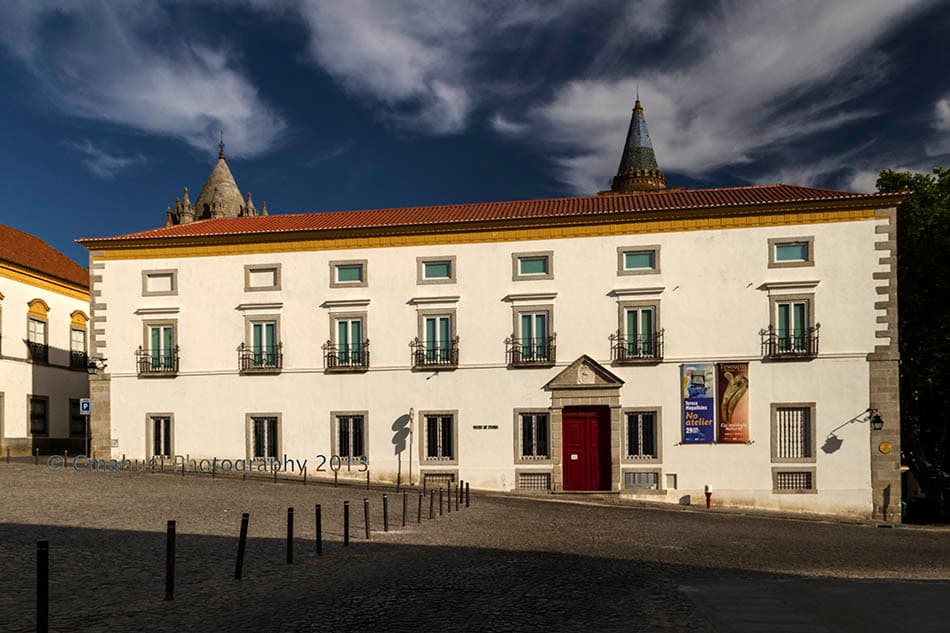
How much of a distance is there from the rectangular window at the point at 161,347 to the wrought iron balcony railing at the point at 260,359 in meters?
2.59

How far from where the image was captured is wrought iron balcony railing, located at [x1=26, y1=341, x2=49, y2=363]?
3716cm

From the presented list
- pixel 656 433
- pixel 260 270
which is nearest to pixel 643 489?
pixel 656 433

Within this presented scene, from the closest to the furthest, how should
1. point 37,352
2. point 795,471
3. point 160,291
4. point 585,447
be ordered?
point 795,471
point 585,447
point 160,291
point 37,352

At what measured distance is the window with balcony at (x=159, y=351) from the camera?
30.5 metres

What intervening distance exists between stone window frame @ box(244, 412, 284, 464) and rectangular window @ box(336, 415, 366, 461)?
200 cm

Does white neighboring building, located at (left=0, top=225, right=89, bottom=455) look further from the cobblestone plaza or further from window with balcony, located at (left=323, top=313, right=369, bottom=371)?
the cobblestone plaza

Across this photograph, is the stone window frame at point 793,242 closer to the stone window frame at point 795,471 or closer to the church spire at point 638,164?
the stone window frame at point 795,471

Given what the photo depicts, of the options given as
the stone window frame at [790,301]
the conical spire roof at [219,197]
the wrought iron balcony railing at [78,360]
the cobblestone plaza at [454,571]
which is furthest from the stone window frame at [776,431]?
the conical spire roof at [219,197]

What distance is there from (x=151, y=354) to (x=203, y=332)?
2110 mm

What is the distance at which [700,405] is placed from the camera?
2731 cm

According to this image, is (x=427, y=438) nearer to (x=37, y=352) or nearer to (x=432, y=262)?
(x=432, y=262)

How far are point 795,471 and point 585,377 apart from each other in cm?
702

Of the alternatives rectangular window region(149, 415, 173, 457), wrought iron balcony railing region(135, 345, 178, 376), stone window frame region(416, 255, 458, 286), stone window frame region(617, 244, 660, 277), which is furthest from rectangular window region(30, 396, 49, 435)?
stone window frame region(617, 244, 660, 277)

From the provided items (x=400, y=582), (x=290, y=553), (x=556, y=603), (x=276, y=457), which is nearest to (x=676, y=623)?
(x=556, y=603)
